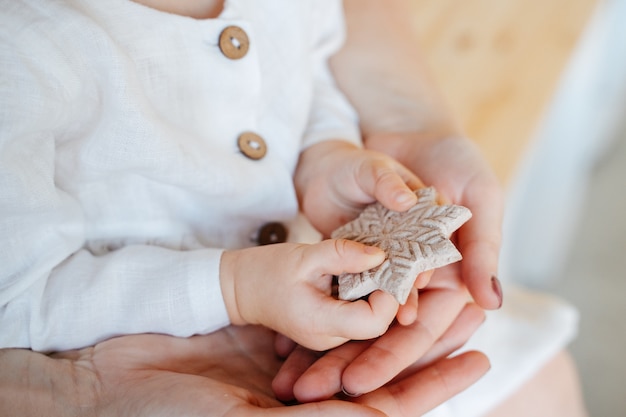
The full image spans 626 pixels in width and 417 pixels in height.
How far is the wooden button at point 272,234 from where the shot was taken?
773 mm

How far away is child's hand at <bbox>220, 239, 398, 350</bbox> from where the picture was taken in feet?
1.79

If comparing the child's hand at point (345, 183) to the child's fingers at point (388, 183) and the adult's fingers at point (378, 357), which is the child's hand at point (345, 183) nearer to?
the child's fingers at point (388, 183)

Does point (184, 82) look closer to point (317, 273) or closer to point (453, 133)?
point (317, 273)

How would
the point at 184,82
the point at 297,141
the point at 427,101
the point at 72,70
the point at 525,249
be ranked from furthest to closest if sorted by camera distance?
the point at 525,249
the point at 427,101
the point at 297,141
the point at 184,82
the point at 72,70

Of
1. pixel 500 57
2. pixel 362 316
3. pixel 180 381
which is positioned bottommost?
pixel 180 381

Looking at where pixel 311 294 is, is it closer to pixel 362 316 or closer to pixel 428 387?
pixel 362 316

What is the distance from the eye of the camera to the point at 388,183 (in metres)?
0.63

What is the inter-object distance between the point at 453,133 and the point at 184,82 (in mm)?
389

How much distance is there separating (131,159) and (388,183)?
268mm

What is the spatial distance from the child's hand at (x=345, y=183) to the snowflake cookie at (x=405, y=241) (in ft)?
0.06

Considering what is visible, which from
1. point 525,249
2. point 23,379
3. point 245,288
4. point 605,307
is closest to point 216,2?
point 245,288

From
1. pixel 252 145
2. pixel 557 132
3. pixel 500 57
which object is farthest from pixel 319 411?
pixel 557 132

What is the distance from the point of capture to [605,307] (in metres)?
1.73

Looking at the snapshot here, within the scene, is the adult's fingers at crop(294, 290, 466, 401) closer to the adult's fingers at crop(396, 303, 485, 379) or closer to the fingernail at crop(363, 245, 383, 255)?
the adult's fingers at crop(396, 303, 485, 379)
